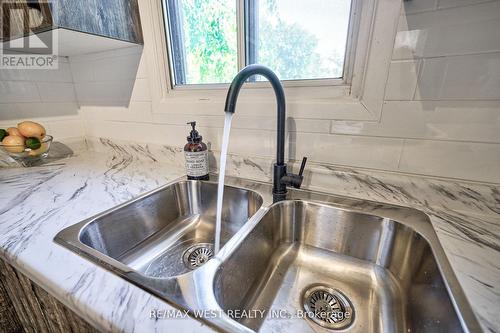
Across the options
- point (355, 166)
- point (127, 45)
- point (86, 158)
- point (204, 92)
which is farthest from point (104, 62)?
point (355, 166)

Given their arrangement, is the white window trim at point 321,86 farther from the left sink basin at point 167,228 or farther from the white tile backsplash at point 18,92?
the white tile backsplash at point 18,92

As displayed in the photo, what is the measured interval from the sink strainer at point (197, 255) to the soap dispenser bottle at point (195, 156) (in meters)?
0.26

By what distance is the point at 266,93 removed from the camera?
772mm

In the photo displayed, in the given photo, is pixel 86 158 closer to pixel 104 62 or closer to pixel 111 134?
pixel 111 134

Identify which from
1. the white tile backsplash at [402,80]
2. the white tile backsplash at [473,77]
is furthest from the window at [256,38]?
the white tile backsplash at [473,77]

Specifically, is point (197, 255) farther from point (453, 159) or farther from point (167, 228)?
point (453, 159)

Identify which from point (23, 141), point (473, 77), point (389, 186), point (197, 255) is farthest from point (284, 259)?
point (23, 141)

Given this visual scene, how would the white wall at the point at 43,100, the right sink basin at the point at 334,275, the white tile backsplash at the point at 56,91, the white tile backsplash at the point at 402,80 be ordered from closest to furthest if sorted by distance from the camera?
the right sink basin at the point at 334,275 < the white tile backsplash at the point at 402,80 < the white wall at the point at 43,100 < the white tile backsplash at the point at 56,91

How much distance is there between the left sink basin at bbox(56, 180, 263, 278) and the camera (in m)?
0.62

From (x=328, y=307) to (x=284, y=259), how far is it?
18 centimetres

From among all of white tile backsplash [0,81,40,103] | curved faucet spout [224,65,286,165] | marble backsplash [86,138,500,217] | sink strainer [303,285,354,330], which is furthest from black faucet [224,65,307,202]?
white tile backsplash [0,81,40,103]

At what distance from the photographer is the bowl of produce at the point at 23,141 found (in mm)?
958

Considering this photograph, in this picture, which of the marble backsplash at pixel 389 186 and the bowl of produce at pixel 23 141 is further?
the bowl of produce at pixel 23 141

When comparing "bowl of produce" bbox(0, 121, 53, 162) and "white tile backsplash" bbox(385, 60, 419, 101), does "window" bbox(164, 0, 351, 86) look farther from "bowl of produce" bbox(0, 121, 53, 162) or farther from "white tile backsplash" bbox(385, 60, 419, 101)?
"bowl of produce" bbox(0, 121, 53, 162)
